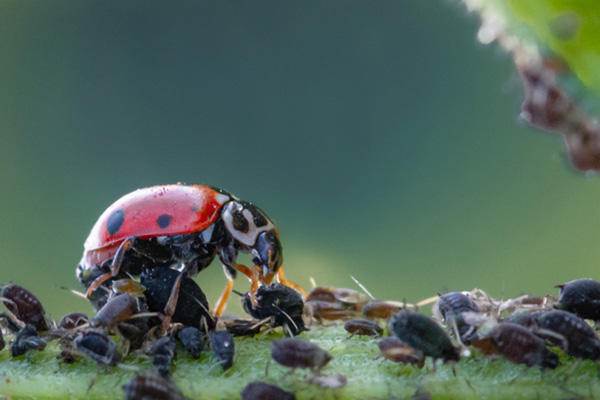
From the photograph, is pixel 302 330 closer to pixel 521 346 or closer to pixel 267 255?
pixel 267 255

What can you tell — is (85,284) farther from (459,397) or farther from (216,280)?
(216,280)

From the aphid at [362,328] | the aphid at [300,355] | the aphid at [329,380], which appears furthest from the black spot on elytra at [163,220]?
the aphid at [329,380]

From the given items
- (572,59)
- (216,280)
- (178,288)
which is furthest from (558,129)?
(216,280)

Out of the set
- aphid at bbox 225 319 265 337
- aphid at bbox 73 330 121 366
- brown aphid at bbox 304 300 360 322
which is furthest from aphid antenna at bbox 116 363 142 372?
brown aphid at bbox 304 300 360 322

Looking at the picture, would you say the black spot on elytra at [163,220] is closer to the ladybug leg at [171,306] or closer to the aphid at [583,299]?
the ladybug leg at [171,306]

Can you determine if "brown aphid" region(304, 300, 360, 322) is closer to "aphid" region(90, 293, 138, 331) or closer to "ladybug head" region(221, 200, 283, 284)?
"ladybug head" region(221, 200, 283, 284)

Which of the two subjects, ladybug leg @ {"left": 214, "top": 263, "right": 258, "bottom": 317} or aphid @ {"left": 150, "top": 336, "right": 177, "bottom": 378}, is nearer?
aphid @ {"left": 150, "top": 336, "right": 177, "bottom": 378}
